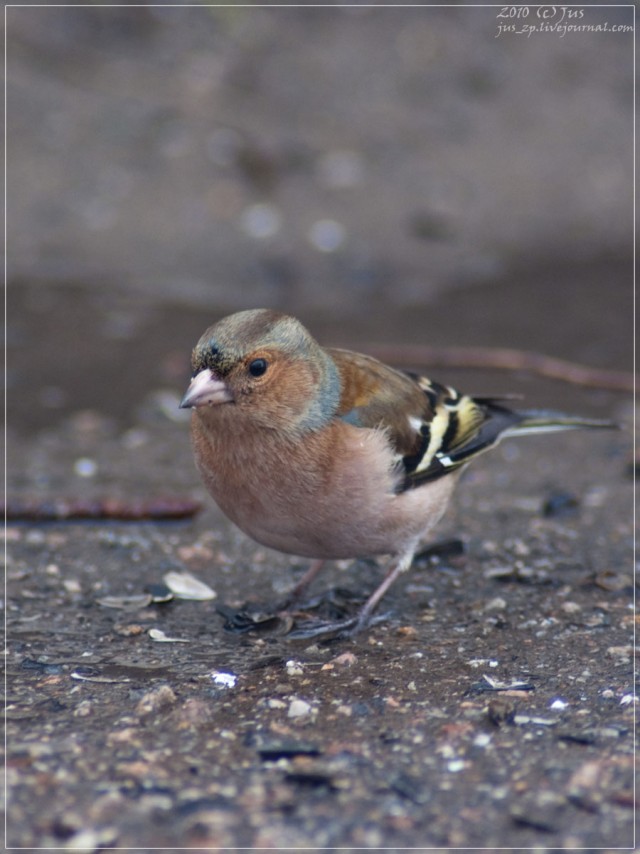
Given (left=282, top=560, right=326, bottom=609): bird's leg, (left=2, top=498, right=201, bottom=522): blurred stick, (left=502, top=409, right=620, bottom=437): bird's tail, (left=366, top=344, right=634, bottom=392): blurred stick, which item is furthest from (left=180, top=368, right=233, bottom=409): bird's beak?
(left=366, top=344, right=634, bottom=392): blurred stick

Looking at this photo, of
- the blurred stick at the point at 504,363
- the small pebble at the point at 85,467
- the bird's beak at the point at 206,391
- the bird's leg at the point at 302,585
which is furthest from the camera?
the blurred stick at the point at 504,363

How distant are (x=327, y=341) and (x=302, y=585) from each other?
3.51 metres

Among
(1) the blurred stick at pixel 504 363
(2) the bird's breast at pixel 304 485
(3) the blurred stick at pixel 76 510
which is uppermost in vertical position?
(1) the blurred stick at pixel 504 363

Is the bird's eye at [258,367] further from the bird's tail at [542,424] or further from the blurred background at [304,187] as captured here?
the blurred background at [304,187]

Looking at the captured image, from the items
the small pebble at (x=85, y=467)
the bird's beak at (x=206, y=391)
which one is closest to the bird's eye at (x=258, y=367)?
the bird's beak at (x=206, y=391)

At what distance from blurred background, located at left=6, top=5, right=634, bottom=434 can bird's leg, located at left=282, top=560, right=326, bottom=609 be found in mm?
2569

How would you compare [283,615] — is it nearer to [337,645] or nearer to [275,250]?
[337,645]

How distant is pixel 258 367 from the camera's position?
397 cm

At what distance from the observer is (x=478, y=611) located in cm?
439

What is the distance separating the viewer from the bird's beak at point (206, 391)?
378 cm

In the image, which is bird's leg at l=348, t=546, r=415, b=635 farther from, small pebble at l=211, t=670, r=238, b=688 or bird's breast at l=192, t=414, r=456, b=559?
small pebble at l=211, t=670, r=238, b=688

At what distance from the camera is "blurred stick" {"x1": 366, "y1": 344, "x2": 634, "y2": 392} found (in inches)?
246

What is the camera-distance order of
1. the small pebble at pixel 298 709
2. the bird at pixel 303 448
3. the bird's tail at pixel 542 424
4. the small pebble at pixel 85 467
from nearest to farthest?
the small pebble at pixel 298 709, the bird at pixel 303 448, the bird's tail at pixel 542 424, the small pebble at pixel 85 467

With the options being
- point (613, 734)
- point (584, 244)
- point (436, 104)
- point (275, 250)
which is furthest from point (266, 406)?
point (436, 104)
